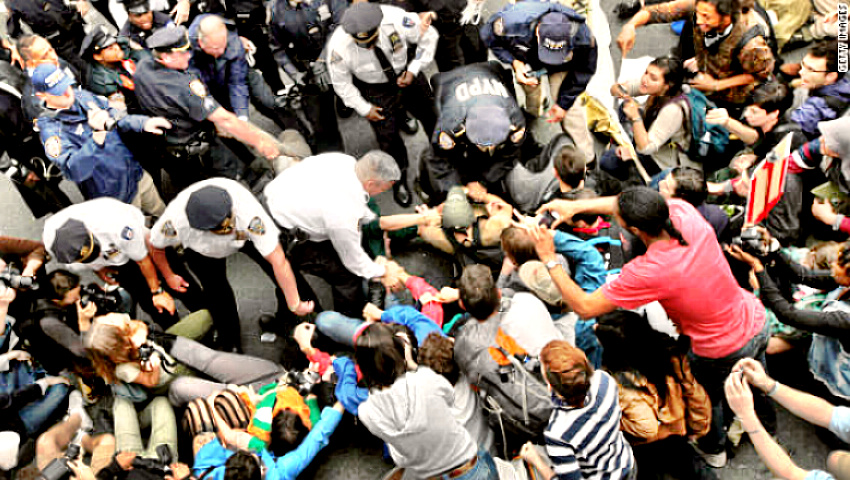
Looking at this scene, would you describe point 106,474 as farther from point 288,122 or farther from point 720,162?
point 720,162

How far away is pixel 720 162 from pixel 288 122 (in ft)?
10.3

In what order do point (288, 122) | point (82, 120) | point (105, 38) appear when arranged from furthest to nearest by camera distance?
point (288, 122), point (105, 38), point (82, 120)

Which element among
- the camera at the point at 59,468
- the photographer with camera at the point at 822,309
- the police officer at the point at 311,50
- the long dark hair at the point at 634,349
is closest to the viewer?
the camera at the point at 59,468

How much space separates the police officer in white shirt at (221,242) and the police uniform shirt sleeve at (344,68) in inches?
43.9

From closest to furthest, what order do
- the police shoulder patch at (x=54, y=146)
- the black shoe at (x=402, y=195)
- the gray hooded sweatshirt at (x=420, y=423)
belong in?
the gray hooded sweatshirt at (x=420, y=423) < the police shoulder patch at (x=54, y=146) < the black shoe at (x=402, y=195)

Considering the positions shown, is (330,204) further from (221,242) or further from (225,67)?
(225,67)

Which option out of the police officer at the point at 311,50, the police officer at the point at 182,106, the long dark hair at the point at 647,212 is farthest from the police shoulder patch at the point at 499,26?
the long dark hair at the point at 647,212

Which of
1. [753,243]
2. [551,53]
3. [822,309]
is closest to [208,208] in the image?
[551,53]

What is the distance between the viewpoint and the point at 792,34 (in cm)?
502

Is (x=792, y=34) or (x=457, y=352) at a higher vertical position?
(x=792, y=34)

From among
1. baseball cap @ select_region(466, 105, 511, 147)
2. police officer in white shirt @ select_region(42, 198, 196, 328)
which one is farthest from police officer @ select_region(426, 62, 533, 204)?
police officer in white shirt @ select_region(42, 198, 196, 328)

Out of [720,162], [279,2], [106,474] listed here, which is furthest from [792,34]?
[106,474]

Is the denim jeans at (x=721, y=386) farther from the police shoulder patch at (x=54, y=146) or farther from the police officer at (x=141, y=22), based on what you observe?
the police officer at (x=141, y=22)

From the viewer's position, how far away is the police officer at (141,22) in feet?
13.6
